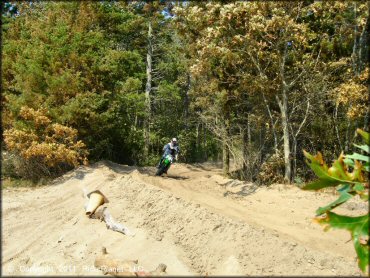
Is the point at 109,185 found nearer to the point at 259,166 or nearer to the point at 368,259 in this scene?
the point at 259,166

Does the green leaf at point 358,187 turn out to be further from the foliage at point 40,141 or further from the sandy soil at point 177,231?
the foliage at point 40,141

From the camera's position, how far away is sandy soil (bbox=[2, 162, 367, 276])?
8.54 metres

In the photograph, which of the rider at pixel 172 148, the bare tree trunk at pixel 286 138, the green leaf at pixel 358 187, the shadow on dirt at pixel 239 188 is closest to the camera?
the green leaf at pixel 358 187

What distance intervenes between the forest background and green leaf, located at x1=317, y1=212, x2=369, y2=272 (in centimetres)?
1349

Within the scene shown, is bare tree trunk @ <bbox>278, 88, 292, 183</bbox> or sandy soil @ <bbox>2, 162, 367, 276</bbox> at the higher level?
bare tree trunk @ <bbox>278, 88, 292, 183</bbox>

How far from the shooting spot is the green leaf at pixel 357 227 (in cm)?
294

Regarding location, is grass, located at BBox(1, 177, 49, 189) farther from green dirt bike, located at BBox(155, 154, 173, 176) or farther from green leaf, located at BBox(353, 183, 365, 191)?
green leaf, located at BBox(353, 183, 365, 191)

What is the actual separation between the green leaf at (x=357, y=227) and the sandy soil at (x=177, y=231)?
4341 mm

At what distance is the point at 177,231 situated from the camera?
10.7 metres

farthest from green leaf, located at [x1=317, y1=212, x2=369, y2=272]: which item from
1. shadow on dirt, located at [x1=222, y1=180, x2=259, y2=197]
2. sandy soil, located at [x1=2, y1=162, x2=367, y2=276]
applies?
shadow on dirt, located at [x1=222, y1=180, x2=259, y2=197]

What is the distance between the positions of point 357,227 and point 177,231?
8.08 metres

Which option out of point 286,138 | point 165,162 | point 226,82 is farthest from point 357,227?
point 226,82

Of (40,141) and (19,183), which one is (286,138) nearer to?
(40,141)

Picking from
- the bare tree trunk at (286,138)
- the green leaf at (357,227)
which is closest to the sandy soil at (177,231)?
the bare tree trunk at (286,138)
